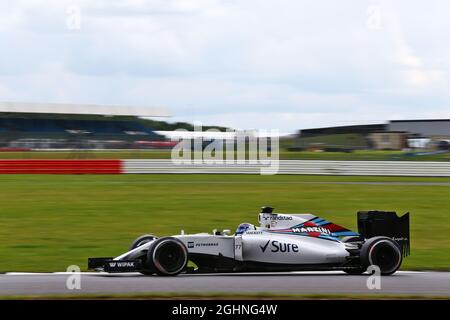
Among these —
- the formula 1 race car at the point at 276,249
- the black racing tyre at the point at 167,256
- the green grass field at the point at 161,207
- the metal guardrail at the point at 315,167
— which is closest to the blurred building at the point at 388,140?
the metal guardrail at the point at 315,167

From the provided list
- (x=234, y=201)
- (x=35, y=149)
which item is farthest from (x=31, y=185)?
(x=35, y=149)

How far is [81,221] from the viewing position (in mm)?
15828

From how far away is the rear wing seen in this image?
9.88 metres

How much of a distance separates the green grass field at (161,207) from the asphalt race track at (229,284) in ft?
5.08

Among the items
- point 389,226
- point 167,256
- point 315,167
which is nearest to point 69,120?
point 315,167

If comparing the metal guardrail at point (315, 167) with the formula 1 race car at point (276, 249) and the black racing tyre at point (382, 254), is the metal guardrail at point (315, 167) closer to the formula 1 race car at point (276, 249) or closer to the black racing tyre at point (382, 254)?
the formula 1 race car at point (276, 249)

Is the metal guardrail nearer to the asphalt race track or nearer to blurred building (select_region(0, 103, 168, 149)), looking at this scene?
blurred building (select_region(0, 103, 168, 149))

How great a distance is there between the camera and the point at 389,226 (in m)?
9.91

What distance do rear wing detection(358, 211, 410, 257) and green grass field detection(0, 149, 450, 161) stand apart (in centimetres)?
2002

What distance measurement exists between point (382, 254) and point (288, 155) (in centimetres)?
2182

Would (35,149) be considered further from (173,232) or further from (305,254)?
(305,254)

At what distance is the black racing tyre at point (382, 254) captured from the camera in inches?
369
